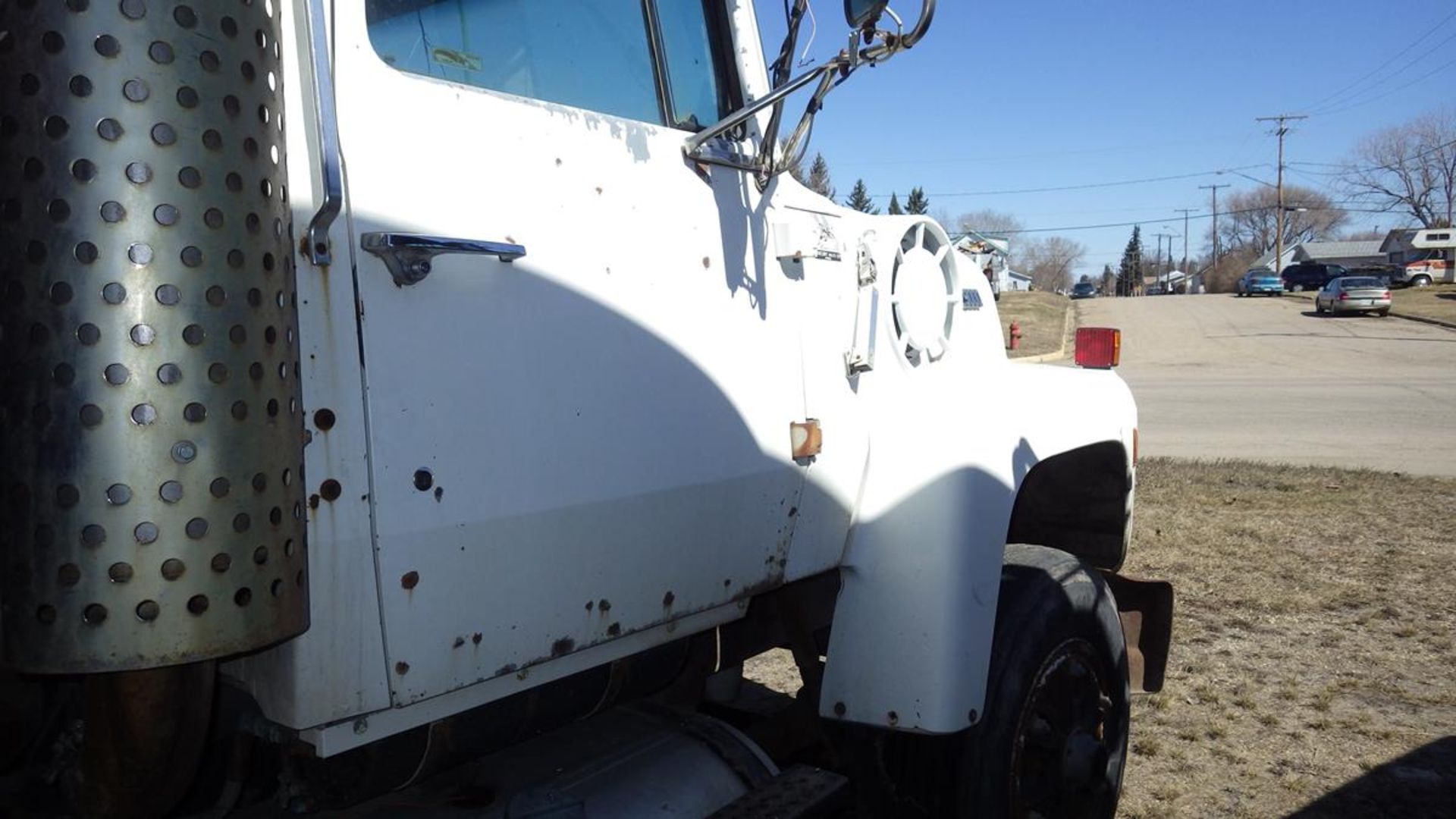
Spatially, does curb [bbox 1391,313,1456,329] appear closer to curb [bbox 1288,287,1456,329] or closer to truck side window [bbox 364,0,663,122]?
curb [bbox 1288,287,1456,329]

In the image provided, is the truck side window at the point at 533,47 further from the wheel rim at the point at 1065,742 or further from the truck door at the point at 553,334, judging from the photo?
the wheel rim at the point at 1065,742

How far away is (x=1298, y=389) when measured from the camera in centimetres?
1845

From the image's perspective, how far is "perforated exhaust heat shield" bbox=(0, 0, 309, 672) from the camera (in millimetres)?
1154

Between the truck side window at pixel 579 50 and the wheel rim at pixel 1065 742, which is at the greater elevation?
the truck side window at pixel 579 50

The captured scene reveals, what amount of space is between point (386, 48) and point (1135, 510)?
292 inches

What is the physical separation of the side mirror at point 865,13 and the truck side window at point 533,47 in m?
0.41

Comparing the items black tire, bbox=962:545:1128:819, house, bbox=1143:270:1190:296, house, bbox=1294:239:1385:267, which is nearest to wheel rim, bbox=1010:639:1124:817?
black tire, bbox=962:545:1128:819

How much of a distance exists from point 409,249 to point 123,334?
438 millimetres

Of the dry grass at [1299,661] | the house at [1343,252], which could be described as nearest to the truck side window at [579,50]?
the dry grass at [1299,661]

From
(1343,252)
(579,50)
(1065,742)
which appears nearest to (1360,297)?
(1065,742)

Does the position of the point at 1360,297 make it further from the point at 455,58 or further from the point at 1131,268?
the point at 1131,268

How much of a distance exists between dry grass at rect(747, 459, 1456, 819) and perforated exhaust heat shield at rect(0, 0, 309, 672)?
3326mm

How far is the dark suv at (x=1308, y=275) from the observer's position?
5722 centimetres

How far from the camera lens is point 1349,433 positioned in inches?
505
